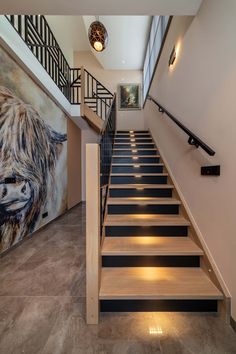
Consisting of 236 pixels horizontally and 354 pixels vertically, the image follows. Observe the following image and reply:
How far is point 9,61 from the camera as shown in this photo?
273 cm

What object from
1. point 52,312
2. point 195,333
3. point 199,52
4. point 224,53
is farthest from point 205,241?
point 199,52

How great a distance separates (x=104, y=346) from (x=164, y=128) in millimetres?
3207

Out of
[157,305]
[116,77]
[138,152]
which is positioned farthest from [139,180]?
[116,77]

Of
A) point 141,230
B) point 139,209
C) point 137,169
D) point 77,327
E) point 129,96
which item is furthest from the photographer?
point 129,96

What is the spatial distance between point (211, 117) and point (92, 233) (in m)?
1.46

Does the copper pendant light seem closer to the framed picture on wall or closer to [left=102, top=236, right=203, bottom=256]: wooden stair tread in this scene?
[left=102, top=236, right=203, bottom=256]: wooden stair tread

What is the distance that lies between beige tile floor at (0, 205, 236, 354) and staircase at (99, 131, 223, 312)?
0.34 ft

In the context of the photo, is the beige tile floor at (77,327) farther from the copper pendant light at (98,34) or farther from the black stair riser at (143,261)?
the copper pendant light at (98,34)

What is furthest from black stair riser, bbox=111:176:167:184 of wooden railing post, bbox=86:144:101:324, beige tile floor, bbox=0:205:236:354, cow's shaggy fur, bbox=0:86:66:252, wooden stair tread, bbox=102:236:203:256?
wooden railing post, bbox=86:144:101:324

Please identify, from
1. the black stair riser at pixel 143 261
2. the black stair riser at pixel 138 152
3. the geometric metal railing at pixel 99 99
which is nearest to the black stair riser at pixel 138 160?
the black stair riser at pixel 138 152

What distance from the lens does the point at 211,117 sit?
1.79m

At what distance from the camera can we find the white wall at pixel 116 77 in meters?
7.63

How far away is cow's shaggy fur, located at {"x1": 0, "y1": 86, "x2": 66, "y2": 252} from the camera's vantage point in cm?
266

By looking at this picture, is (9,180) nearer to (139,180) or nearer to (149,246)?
(139,180)
